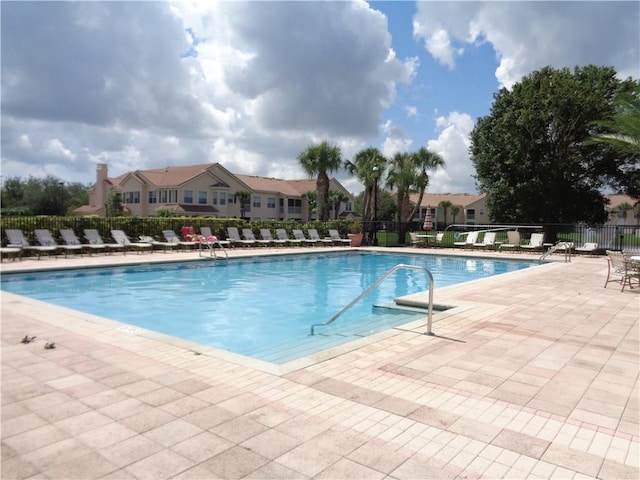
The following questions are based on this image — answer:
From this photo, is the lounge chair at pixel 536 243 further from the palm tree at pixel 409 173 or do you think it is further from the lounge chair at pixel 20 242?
the lounge chair at pixel 20 242

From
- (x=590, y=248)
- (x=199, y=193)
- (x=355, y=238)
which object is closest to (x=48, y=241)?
(x=355, y=238)

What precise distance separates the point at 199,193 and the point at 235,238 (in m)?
25.2

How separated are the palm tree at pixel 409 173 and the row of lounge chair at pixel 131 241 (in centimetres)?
1044

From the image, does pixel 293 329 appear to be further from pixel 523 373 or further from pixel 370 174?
pixel 370 174

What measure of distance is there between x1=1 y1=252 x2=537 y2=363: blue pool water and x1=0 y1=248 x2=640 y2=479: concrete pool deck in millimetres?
1559

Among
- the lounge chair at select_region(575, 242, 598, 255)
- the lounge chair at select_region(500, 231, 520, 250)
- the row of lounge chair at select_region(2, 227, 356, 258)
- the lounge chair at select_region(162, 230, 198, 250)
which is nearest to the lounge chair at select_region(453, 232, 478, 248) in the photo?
the lounge chair at select_region(500, 231, 520, 250)

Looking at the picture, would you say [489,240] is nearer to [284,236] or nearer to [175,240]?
[284,236]

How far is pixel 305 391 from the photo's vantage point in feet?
12.7

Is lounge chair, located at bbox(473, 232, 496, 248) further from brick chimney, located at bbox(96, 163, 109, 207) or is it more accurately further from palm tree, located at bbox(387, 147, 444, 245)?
brick chimney, located at bbox(96, 163, 109, 207)

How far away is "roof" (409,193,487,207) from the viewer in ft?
240

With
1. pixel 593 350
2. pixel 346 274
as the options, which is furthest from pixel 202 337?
Answer: pixel 346 274

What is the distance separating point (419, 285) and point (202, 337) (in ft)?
23.5

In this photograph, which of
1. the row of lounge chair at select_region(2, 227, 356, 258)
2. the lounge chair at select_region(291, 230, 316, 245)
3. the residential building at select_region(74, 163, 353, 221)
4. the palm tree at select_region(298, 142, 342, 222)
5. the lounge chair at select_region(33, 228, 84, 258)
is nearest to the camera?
the row of lounge chair at select_region(2, 227, 356, 258)

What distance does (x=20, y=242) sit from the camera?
50.0 ft
